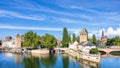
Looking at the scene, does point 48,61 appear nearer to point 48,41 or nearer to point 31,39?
point 48,41

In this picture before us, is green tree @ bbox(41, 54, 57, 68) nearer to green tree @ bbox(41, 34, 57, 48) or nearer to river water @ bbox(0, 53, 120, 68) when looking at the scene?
river water @ bbox(0, 53, 120, 68)

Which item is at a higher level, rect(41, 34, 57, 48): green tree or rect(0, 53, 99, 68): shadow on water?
rect(41, 34, 57, 48): green tree

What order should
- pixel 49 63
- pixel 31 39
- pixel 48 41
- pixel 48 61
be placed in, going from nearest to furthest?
pixel 49 63, pixel 48 61, pixel 48 41, pixel 31 39

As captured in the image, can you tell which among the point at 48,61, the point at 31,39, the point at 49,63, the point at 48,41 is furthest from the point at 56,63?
the point at 31,39

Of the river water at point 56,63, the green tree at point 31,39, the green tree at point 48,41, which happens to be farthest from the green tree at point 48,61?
the green tree at point 31,39

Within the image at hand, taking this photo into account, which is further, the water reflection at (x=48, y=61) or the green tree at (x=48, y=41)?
the green tree at (x=48, y=41)

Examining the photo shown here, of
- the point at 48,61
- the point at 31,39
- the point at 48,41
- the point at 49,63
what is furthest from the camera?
the point at 31,39

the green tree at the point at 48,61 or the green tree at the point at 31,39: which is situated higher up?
the green tree at the point at 31,39

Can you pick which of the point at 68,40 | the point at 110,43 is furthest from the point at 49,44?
the point at 110,43

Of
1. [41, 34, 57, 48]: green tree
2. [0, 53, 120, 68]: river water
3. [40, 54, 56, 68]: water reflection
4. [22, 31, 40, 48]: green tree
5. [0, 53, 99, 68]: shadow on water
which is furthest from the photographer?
[22, 31, 40, 48]: green tree

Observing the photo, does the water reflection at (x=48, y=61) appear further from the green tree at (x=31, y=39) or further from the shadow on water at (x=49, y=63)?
the green tree at (x=31, y=39)

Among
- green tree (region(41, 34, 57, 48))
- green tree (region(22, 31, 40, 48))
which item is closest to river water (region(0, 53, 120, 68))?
green tree (region(41, 34, 57, 48))

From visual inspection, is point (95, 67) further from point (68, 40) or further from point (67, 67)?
point (68, 40)

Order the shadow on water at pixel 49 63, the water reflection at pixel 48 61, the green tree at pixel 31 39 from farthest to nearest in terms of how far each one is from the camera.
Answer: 1. the green tree at pixel 31 39
2. the water reflection at pixel 48 61
3. the shadow on water at pixel 49 63
